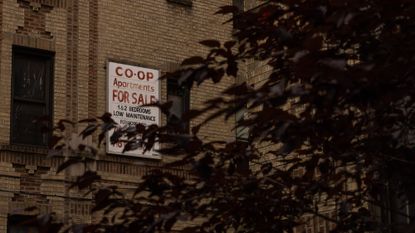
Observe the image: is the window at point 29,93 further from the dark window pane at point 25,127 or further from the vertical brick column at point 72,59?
the vertical brick column at point 72,59

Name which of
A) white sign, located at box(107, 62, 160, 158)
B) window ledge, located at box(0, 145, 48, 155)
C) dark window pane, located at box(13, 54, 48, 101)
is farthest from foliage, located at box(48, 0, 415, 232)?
white sign, located at box(107, 62, 160, 158)

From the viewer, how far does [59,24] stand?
2172cm

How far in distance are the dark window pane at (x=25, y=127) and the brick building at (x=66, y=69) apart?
0.02 metres

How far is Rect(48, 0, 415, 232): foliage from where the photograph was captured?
Answer: 589 cm

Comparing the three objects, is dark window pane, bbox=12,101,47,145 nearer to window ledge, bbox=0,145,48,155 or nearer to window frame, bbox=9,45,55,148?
window frame, bbox=9,45,55,148

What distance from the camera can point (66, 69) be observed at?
21625 millimetres

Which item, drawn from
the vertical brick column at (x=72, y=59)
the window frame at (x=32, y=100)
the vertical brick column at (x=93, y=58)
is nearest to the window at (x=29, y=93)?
the window frame at (x=32, y=100)

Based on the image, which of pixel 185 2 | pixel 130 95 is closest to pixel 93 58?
pixel 130 95

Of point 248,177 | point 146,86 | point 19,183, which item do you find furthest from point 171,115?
point 146,86

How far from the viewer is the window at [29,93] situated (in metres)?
20.7

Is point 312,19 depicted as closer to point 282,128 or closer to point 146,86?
point 282,128

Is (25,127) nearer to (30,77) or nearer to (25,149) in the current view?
(25,149)

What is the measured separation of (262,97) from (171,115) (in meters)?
1.21

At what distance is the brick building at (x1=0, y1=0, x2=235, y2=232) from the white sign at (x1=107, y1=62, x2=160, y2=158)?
162mm
